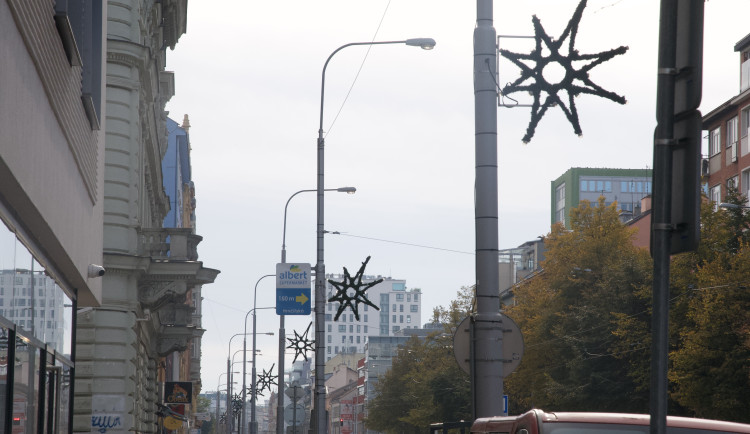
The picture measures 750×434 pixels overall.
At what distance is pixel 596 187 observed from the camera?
460 ft

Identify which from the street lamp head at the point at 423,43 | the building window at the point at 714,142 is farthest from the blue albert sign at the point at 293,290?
the building window at the point at 714,142

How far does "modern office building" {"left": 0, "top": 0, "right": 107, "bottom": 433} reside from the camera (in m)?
9.20

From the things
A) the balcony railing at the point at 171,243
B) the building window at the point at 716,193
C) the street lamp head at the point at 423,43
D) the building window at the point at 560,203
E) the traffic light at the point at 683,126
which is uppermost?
the building window at the point at 560,203

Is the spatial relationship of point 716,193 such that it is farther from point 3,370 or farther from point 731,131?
point 3,370

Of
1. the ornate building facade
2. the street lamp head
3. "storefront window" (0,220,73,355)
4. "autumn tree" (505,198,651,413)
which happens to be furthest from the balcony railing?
"autumn tree" (505,198,651,413)

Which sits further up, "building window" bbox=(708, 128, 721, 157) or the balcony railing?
"building window" bbox=(708, 128, 721, 157)

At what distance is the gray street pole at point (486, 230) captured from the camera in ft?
36.8

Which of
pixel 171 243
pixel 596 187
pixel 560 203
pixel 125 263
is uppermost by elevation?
pixel 596 187

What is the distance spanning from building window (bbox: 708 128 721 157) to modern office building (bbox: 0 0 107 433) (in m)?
52.2

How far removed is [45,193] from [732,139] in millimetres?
55678

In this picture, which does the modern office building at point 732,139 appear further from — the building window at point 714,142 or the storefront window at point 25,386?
the storefront window at point 25,386

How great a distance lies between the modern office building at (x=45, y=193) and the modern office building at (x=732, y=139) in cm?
4706

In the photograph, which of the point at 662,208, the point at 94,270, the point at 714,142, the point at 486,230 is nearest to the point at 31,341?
the point at 486,230

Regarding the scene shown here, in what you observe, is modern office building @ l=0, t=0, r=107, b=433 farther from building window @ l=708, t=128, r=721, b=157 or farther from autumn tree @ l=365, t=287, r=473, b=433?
building window @ l=708, t=128, r=721, b=157
